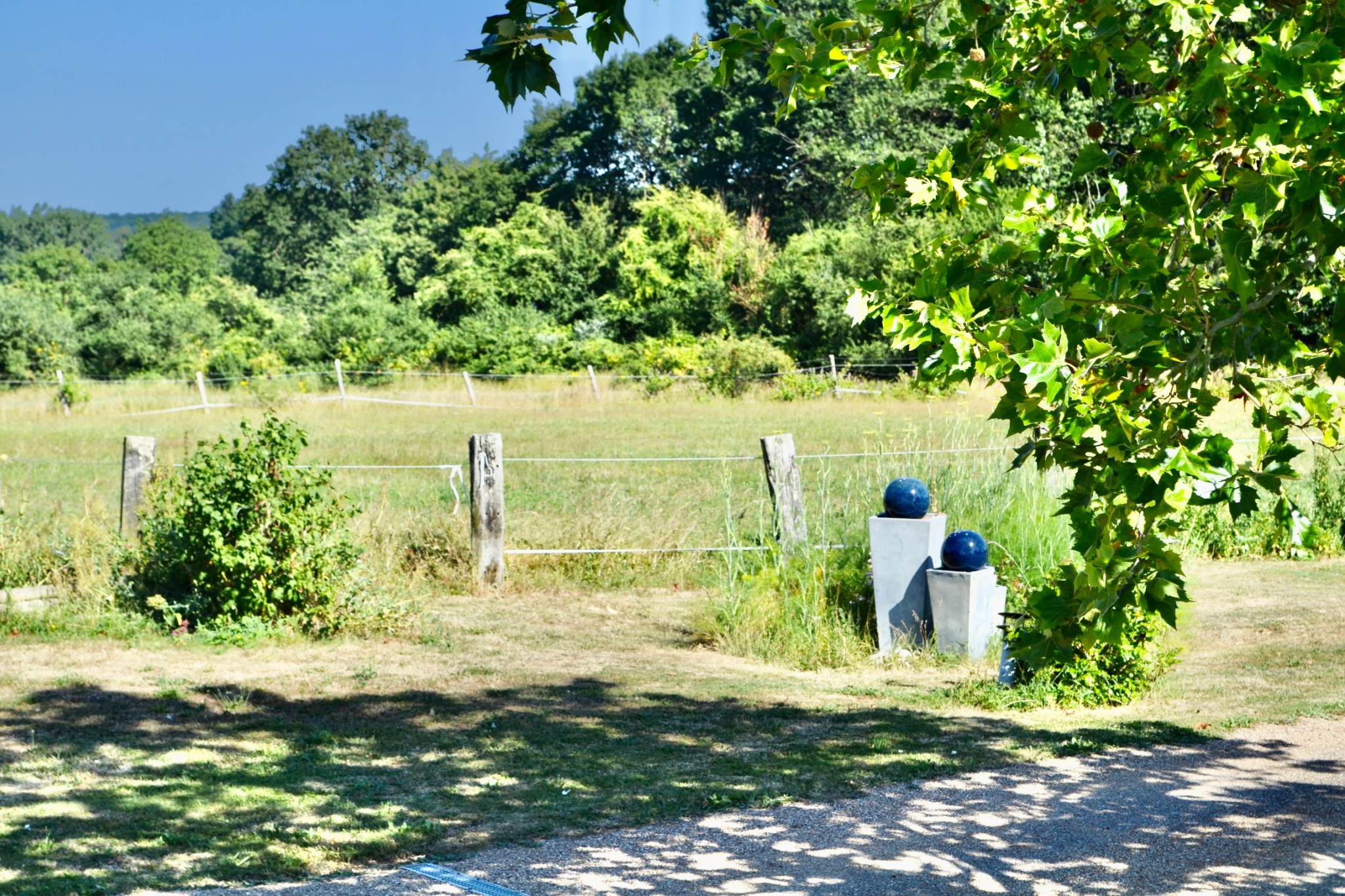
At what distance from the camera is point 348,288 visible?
60.2 metres

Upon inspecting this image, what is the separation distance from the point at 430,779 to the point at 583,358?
38.1m

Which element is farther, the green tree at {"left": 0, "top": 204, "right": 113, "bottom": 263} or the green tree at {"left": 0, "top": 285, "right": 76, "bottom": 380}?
the green tree at {"left": 0, "top": 204, "right": 113, "bottom": 263}

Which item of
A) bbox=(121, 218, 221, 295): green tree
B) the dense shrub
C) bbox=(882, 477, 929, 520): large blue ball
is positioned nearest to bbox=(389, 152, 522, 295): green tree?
bbox=(121, 218, 221, 295): green tree

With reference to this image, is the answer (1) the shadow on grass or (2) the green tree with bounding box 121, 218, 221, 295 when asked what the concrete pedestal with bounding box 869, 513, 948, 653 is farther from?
(2) the green tree with bounding box 121, 218, 221, 295

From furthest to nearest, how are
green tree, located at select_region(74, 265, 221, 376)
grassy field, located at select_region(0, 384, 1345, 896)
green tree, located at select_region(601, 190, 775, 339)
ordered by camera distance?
green tree, located at select_region(74, 265, 221, 376)
green tree, located at select_region(601, 190, 775, 339)
grassy field, located at select_region(0, 384, 1345, 896)

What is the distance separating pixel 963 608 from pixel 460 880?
4649mm

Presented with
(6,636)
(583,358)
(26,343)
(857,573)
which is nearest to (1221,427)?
(857,573)

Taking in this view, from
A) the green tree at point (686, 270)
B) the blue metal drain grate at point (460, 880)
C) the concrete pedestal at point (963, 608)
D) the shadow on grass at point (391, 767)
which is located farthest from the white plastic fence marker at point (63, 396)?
the blue metal drain grate at point (460, 880)

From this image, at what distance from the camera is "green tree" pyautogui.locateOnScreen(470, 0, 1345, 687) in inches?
114

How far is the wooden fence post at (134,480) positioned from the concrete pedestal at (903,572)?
5598 mm

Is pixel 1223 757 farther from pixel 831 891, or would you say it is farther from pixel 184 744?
pixel 184 744

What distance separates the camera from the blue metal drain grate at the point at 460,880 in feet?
13.5

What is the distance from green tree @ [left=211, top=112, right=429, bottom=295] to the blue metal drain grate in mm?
72016

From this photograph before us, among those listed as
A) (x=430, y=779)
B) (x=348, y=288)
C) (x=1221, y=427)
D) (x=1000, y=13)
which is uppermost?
(x=348, y=288)
